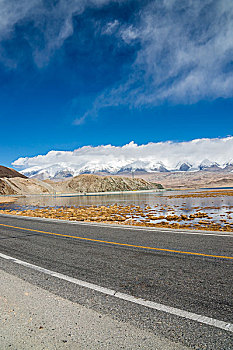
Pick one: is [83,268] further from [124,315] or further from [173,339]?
[173,339]

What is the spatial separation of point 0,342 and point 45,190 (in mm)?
122197

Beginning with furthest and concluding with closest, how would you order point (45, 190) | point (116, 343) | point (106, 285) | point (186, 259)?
point (45, 190) → point (186, 259) → point (106, 285) → point (116, 343)

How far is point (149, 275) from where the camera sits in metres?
5.71

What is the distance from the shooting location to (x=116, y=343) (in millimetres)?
3320

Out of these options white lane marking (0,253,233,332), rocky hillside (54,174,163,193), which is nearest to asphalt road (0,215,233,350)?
white lane marking (0,253,233,332)

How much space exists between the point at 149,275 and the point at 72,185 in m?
142

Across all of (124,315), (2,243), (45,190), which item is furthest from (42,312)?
(45,190)

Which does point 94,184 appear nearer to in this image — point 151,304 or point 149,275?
point 149,275

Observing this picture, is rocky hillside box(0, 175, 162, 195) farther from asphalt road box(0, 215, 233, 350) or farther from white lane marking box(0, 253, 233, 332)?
white lane marking box(0, 253, 233, 332)

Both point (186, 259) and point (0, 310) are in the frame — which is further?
point (186, 259)

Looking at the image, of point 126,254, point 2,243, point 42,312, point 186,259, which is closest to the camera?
point 42,312

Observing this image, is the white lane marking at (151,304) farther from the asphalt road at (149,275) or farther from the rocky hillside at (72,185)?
the rocky hillside at (72,185)

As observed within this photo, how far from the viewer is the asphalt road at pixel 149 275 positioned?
370cm

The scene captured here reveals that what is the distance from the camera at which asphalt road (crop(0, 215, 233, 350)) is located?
3.70m
